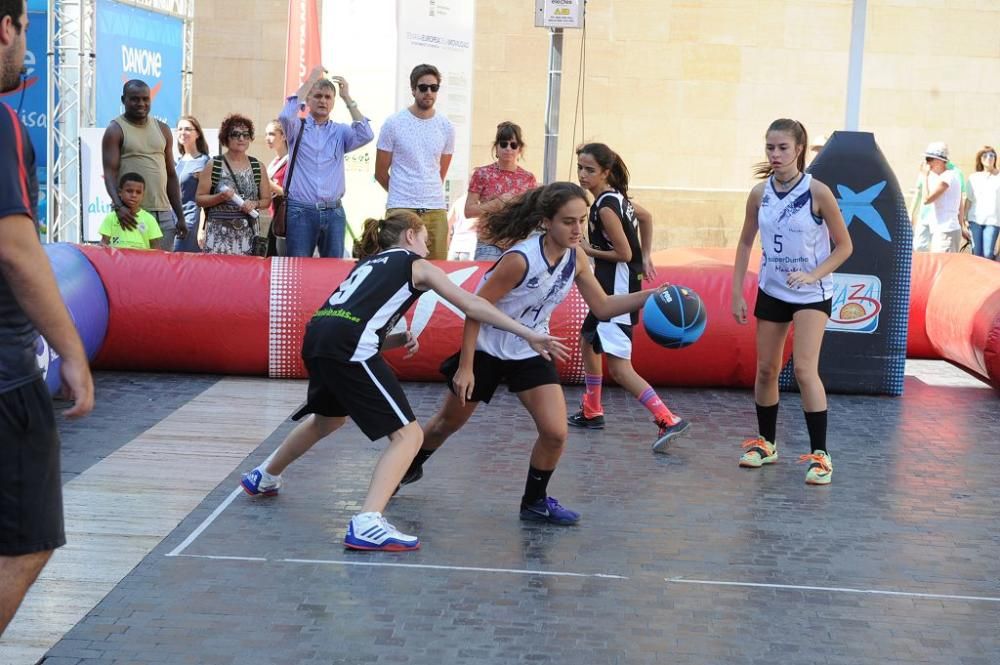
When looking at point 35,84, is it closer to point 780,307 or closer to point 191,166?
point 191,166

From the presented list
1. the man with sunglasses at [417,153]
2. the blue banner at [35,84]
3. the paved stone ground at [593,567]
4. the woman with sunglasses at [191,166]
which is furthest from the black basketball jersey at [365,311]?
the blue banner at [35,84]

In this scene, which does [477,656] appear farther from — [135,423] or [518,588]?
[135,423]

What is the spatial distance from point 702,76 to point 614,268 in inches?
481


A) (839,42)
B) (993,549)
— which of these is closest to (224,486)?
(993,549)

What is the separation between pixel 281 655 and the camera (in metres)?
4.00

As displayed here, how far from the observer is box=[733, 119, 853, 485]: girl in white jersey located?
21.1 feet

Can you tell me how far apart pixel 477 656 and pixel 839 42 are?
54.8 ft

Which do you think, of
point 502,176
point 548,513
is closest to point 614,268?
point 502,176

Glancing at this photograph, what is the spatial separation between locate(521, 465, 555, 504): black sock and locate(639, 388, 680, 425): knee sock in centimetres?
168

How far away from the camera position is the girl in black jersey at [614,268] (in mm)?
7152

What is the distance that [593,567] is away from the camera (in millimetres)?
5000

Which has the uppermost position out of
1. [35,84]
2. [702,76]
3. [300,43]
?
[702,76]

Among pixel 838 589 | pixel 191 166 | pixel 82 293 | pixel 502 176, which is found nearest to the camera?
pixel 838 589

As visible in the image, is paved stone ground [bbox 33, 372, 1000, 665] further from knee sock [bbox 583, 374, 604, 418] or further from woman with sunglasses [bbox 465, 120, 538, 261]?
woman with sunglasses [bbox 465, 120, 538, 261]
